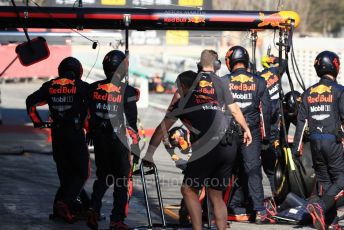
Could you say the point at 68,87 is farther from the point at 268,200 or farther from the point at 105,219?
the point at 268,200

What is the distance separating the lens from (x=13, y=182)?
1386 cm

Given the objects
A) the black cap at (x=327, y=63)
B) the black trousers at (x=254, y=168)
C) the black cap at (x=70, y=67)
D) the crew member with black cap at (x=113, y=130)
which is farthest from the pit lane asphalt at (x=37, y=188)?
the black cap at (x=327, y=63)

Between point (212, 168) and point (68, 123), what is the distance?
7.98 ft

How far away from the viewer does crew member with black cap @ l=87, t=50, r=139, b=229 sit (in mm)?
9906

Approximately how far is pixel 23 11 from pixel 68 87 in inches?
48.4

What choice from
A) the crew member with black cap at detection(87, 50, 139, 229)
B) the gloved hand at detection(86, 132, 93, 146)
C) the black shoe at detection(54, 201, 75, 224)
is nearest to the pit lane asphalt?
the black shoe at detection(54, 201, 75, 224)

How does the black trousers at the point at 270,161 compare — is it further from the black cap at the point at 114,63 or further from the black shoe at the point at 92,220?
the black shoe at the point at 92,220

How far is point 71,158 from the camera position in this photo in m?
10.6

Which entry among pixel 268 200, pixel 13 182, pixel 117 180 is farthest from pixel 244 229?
pixel 13 182

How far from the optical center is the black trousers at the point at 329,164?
33.5 ft

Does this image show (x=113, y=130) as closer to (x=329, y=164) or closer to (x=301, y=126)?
(x=301, y=126)

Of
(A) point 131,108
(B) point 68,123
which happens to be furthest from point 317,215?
(B) point 68,123

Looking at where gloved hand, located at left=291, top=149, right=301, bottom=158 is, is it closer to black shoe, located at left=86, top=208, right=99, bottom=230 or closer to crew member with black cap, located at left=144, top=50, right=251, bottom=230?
crew member with black cap, located at left=144, top=50, right=251, bottom=230

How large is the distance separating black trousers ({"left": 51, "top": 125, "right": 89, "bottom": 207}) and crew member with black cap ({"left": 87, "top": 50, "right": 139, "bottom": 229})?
1.66ft
